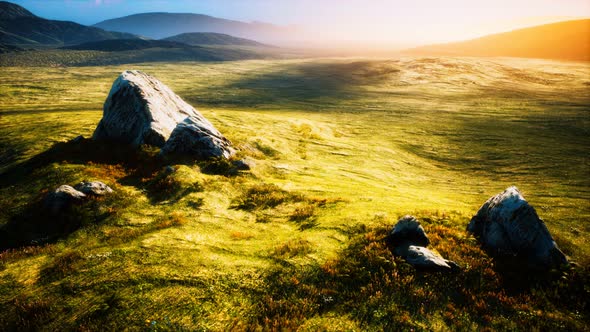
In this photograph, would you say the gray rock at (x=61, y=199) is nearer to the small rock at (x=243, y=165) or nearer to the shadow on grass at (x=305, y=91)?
the small rock at (x=243, y=165)

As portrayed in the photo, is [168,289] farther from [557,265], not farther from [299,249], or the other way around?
[557,265]

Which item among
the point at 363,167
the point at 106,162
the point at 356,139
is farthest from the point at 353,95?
the point at 106,162

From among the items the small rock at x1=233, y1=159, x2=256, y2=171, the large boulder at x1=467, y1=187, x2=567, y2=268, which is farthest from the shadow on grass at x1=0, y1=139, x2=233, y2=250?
the large boulder at x1=467, y1=187, x2=567, y2=268

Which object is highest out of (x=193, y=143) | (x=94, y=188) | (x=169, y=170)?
(x=193, y=143)

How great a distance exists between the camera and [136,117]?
3353cm

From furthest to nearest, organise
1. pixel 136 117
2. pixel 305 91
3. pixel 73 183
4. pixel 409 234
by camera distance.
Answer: pixel 305 91 → pixel 136 117 → pixel 73 183 → pixel 409 234

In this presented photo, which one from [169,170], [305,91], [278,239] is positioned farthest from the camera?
[305,91]

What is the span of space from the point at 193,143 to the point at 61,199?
1215 cm

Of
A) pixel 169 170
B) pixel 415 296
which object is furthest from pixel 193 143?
pixel 415 296

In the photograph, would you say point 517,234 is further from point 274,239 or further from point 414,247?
point 274,239

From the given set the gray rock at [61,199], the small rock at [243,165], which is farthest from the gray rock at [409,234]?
the gray rock at [61,199]

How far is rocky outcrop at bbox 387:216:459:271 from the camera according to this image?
14.4 m

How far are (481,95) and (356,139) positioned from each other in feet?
240

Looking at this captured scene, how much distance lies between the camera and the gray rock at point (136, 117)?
3225 cm
